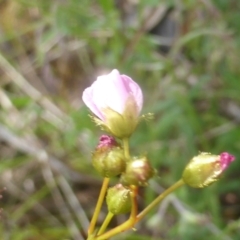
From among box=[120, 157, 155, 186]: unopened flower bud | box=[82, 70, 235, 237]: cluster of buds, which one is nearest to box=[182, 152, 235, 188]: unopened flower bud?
box=[82, 70, 235, 237]: cluster of buds

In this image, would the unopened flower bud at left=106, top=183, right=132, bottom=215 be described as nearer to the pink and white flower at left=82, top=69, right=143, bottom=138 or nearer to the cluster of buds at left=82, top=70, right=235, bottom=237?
the cluster of buds at left=82, top=70, right=235, bottom=237

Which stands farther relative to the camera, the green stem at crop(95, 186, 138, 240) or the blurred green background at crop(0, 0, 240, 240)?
the blurred green background at crop(0, 0, 240, 240)

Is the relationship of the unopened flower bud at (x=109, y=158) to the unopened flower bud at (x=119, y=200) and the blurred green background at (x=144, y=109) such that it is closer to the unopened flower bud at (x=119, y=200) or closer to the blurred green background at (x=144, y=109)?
the unopened flower bud at (x=119, y=200)

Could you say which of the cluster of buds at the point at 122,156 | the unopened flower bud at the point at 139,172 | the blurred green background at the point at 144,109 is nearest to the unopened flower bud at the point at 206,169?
the cluster of buds at the point at 122,156

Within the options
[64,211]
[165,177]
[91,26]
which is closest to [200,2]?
[91,26]

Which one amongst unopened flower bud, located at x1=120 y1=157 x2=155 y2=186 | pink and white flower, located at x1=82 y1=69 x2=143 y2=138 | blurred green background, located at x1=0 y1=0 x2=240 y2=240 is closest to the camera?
unopened flower bud, located at x1=120 y1=157 x2=155 y2=186

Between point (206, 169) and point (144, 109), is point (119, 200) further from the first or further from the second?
point (144, 109)
